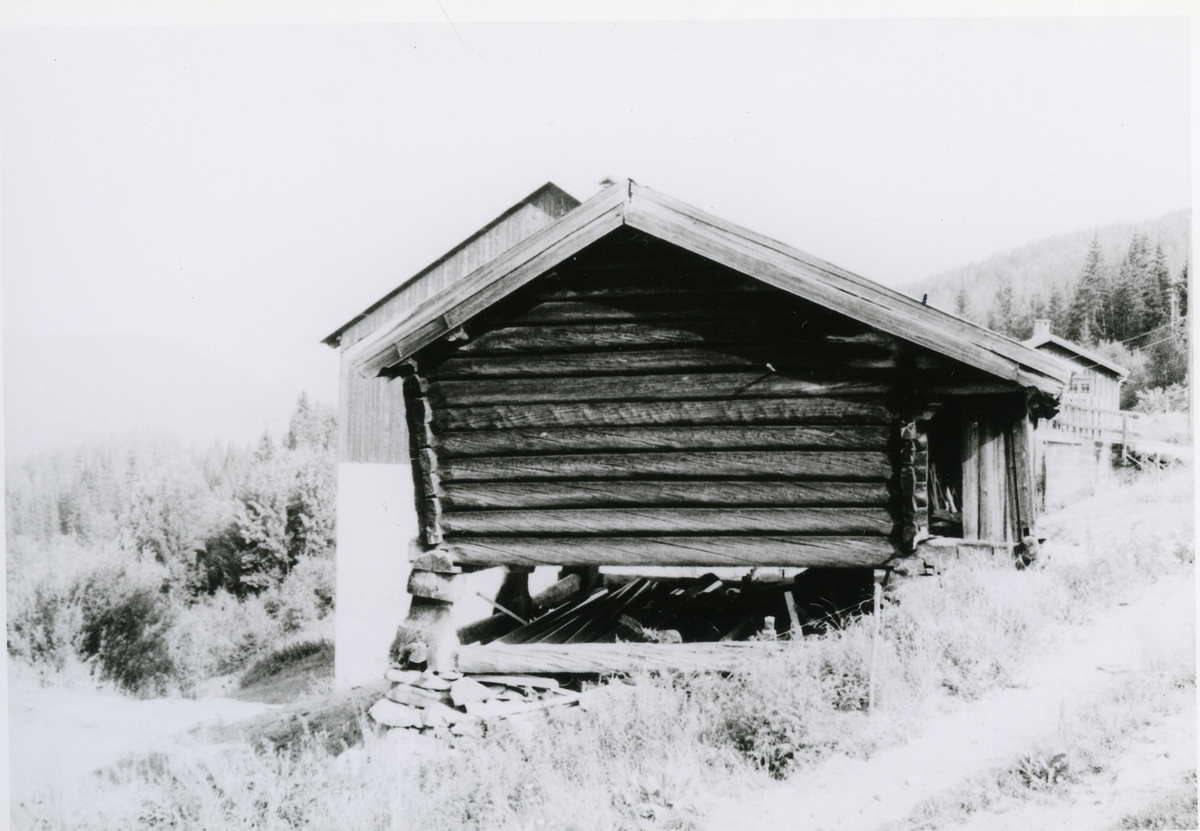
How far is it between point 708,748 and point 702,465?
6.16 feet

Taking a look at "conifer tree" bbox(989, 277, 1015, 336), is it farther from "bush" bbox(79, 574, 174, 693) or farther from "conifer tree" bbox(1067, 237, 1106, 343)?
"bush" bbox(79, 574, 174, 693)

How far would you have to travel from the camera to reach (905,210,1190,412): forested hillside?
5461 millimetres

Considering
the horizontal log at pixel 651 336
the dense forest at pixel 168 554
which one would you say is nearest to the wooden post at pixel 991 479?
the horizontal log at pixel 651 336

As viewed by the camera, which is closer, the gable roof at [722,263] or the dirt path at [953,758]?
the dirt path at [953,758]

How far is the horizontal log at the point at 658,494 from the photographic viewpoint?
17.5 feet

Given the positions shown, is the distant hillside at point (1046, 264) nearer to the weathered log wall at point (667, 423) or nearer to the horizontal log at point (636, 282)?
the weathered log wall at point (667, 423)

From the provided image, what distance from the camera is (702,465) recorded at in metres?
5.41

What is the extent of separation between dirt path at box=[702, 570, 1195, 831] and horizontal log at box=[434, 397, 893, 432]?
1.90 m

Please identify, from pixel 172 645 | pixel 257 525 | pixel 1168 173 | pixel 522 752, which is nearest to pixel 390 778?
pixel 522 752

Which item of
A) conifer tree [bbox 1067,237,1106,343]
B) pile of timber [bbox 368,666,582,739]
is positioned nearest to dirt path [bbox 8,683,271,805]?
pile of timber [bbox 368,666,582,739]

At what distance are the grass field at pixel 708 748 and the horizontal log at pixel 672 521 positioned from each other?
59cm

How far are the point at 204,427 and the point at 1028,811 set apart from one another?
1768 centimetres

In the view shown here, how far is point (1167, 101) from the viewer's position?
16.6 ft

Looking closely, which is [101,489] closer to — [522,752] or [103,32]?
[103,32]
